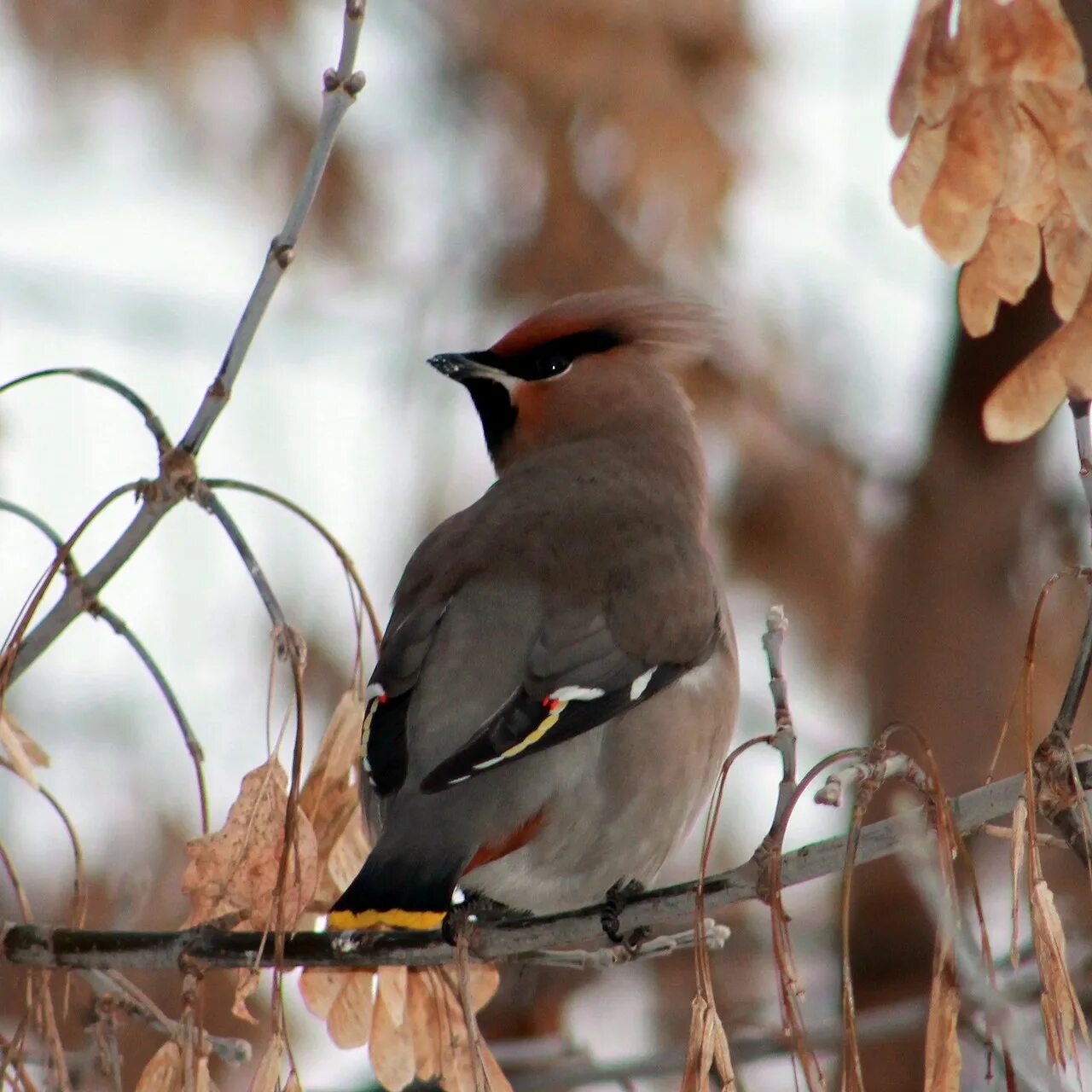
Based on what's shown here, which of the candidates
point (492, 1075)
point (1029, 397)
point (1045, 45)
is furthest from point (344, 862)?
point (1045, 45)

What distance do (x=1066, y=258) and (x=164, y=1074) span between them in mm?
1455

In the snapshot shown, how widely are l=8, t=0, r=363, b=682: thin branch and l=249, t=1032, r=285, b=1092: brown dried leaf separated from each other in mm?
643

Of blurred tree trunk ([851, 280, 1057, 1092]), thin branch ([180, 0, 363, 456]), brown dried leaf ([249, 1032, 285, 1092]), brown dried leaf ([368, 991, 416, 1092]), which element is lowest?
brown dried leaf ([249, 1032, 285, 1092])

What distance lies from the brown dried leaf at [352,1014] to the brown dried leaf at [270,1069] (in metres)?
0.67

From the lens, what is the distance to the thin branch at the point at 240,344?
2422mm

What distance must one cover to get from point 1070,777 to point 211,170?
447 cm

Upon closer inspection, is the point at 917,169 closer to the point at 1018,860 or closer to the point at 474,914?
the point at 1018,860

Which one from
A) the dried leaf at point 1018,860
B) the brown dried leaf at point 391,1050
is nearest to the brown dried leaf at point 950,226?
the dried leaf at point 1018,860

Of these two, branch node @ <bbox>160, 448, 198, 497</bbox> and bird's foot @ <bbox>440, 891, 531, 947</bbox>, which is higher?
branch node @ <bbox>160, 448, 198, 497</bbox>

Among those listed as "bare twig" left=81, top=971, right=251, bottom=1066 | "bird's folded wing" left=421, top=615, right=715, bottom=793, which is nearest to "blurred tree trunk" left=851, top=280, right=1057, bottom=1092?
"bird's folded wing" left=421, top=615, right=715, bottom=793

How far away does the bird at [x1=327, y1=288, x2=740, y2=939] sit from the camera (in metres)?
3.04

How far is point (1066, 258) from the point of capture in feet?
6.02

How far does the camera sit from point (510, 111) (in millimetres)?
5453

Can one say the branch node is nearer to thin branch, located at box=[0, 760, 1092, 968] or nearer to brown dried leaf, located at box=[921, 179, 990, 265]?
thin branch, located at box=[0, 760, 1092, 968]
